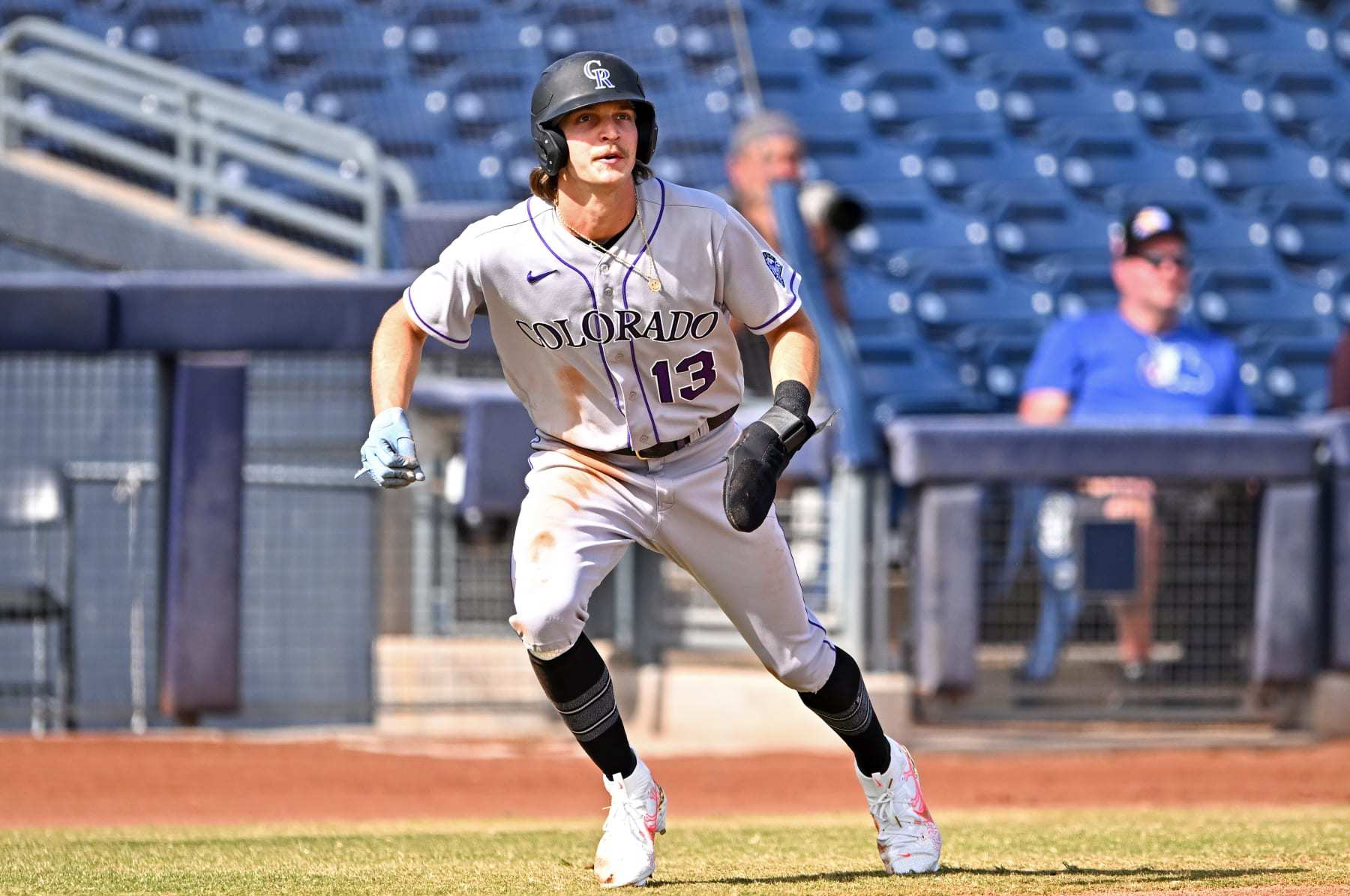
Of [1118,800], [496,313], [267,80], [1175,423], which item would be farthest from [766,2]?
[496,313]

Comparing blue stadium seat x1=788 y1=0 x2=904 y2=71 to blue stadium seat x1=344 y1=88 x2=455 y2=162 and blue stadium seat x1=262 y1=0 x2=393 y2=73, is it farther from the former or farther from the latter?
blue stadium seat x1=262 y1=0 x2=393 y2=73

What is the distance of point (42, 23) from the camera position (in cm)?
952

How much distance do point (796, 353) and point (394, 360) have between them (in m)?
0.80

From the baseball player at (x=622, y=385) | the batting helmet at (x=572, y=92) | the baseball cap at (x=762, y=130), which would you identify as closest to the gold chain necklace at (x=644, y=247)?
the baseball player at (x=622, y=385)

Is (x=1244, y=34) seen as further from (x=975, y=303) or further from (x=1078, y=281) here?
(x=975, y=303)

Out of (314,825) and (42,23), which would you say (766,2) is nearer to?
(42,23)

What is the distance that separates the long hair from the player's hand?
557mm

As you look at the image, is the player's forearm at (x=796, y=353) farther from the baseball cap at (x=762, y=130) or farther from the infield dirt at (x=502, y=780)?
the baseball cap at (x=762, y=130)

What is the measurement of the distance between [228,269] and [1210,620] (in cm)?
478

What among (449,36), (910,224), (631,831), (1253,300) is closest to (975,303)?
(910,224)

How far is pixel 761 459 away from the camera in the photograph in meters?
3.58

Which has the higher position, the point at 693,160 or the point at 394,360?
the point at 693,160

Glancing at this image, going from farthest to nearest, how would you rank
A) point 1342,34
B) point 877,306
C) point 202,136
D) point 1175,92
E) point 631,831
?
1. point 1342,34
2. point 1175,92
3. point 877,306
4. point 202,136
5. point 631,831

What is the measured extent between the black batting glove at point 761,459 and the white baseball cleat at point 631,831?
0.58 m
